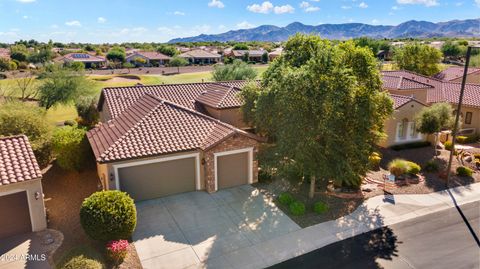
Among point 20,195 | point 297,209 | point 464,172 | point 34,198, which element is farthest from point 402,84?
point 20,195

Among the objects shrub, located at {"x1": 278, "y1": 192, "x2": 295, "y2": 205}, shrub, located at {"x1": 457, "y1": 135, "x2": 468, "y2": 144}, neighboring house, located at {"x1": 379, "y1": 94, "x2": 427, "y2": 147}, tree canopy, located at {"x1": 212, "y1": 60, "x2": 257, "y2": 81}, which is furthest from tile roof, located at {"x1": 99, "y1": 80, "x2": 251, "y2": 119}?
tree canopy, located at {"x1": 212, "y1": 60, "x2": 257, "y2": 81}

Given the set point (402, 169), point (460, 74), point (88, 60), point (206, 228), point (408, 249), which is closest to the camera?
point (408, 249)

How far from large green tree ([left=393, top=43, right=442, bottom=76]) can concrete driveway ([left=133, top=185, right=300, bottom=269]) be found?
45179mm

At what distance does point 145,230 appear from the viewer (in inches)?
609

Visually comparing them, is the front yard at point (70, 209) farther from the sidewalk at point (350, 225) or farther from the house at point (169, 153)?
the sidewalk at point (350, 225)

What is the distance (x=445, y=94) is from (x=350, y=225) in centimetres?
2597

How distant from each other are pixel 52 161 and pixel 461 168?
2740 cm

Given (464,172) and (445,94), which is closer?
(464,172)

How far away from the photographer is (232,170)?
19891 mm

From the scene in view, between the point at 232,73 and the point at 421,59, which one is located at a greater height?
the point at 421,59

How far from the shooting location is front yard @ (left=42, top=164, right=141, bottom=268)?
518 inches

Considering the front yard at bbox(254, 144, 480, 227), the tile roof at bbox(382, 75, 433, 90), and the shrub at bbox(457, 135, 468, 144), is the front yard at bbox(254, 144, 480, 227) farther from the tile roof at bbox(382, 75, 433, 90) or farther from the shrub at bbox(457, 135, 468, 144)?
the tile roof at bbox(382, 75, 433, 90)

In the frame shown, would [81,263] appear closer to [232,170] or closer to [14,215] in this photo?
[14,215]

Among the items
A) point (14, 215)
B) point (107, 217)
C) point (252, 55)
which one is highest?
point (252, 55)
